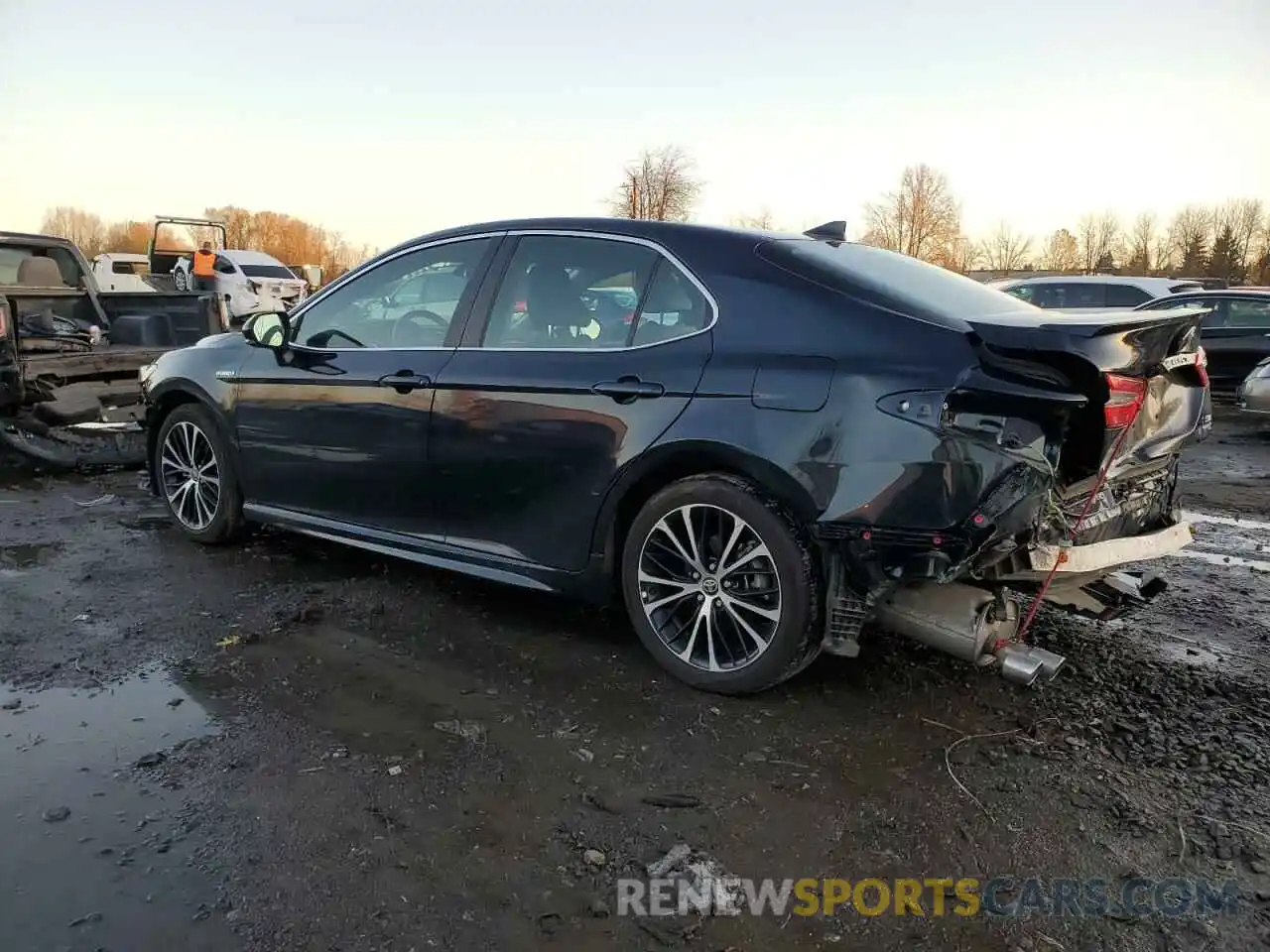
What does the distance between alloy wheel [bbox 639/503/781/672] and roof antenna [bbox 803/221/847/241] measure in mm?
1337

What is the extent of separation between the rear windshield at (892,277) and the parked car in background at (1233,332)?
32.3 feet

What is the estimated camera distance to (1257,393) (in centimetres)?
1007

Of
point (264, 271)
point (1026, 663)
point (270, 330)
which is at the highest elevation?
point (264, 271)

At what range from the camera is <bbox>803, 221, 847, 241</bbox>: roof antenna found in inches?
153

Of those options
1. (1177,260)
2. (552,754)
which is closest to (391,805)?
(552,754)

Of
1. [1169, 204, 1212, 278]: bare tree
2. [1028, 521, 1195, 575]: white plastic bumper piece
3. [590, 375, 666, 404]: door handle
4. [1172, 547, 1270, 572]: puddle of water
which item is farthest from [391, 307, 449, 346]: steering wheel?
[1169, 204, 1212, 278]: bare tree

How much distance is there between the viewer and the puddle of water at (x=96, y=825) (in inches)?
85.8

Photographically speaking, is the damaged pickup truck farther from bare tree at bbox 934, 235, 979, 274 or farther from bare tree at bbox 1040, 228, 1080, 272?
bare tree at bbox 1040, 228, 1080, 272

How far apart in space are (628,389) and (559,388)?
32 centimetres

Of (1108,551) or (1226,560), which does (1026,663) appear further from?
(1226,560)

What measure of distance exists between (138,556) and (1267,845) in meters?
5.12

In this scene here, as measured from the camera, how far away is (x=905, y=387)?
2922 mm

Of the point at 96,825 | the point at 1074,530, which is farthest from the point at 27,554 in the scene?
the point at 1074,530

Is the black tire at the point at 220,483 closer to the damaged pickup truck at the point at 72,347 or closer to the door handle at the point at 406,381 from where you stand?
the door handle at the point at 406,381
